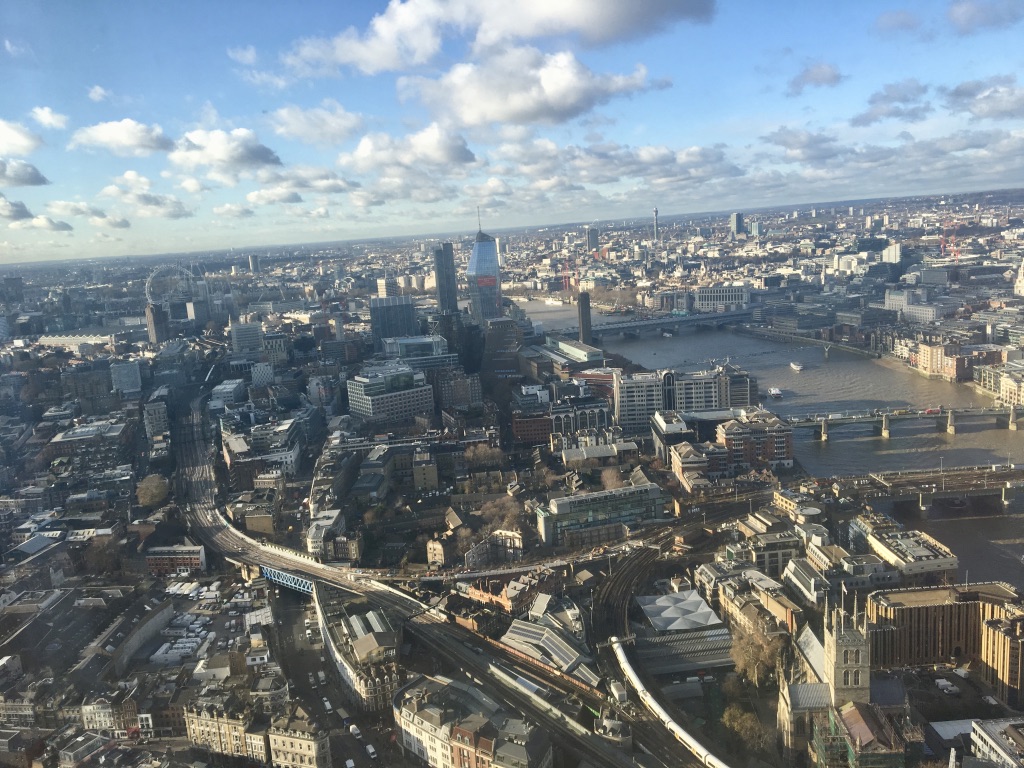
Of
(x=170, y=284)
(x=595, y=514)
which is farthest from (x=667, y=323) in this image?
(x=170, y=284)

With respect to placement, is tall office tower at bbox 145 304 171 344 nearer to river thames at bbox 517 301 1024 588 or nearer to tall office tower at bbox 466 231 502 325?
tall office tower at bbox 466 231 502 325

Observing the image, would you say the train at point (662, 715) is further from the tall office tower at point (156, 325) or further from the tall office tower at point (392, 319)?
the tall office tower at point (156, 325)

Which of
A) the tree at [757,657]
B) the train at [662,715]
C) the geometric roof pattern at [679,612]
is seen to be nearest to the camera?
the train at [662,715]

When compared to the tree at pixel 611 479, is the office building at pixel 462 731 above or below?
above

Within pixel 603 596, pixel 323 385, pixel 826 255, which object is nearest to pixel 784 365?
pixel 323 385

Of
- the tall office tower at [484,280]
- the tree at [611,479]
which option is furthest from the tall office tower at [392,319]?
the tree at [611,479]

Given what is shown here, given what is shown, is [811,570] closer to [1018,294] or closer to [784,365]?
[784,365]
